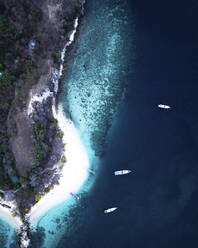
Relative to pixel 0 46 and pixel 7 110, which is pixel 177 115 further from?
pixel 0 46

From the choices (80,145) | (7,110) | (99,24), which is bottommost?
(80,145)

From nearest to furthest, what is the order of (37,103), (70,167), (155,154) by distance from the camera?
(37,103), (155,154), (70,167)

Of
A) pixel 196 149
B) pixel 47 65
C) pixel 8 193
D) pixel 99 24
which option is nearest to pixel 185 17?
pixel 99 24

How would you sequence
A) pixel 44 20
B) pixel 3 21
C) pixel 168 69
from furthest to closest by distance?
pixel 168 69 < pixel 44 20 < pixel 3 21

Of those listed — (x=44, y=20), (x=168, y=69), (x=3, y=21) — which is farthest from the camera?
(x=168, y=69)

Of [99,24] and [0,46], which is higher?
[99,24]

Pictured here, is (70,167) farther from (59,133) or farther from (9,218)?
(9,218)

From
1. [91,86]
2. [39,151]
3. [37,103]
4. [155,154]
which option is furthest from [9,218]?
[155,154]
